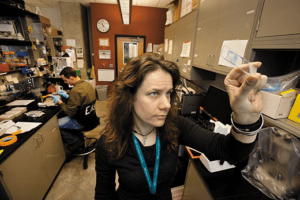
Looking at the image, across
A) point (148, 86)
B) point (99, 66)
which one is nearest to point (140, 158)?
point (148, 86)

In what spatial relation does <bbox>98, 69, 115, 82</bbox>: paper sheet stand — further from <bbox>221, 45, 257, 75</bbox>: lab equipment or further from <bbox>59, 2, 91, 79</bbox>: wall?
<bbox>221, 45, 257, 75</bbox>: lab equipment

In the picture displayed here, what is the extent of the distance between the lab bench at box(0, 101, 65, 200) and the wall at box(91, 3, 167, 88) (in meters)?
3.32

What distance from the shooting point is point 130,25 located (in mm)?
4641

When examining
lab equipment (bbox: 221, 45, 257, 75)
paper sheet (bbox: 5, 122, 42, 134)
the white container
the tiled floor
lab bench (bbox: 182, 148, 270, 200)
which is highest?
lab equipment (bbox: 221, 45, 257, 75)

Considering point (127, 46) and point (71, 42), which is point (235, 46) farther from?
point (71, 42)

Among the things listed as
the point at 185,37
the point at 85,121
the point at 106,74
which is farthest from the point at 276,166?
the point at 106,74

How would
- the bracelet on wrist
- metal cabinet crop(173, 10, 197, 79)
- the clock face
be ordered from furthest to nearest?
1. the clock face
2. metal cabinet crop(173, 10, 197, 79)
3. the bracelet on wrist

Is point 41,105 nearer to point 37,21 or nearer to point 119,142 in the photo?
point 37,21

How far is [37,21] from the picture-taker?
2.49 meters

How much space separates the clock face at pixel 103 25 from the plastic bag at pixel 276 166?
4923 millimetres

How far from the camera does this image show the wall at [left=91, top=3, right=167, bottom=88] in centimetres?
443

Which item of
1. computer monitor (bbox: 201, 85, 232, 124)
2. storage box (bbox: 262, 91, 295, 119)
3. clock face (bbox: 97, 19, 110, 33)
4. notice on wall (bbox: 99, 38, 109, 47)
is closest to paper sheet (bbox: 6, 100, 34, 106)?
computer monitor (bbox: 201, 85, 232, 124)

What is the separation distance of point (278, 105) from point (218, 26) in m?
0.92

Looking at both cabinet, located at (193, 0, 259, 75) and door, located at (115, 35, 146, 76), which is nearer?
cabinet, located at (193, 0, 259, 75)
